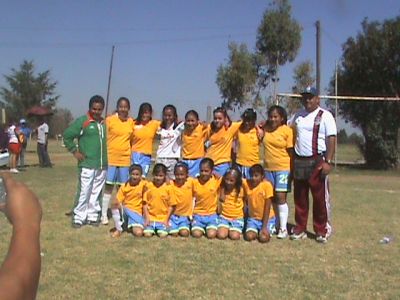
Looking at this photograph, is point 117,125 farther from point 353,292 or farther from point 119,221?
point 353,292

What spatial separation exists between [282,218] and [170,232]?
5.17 feet

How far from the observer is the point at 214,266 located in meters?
6.10

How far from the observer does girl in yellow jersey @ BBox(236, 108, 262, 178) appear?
8.14m

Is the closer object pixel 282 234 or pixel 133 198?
pixel 282 234

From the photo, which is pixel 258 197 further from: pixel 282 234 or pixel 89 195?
pixel 89 195

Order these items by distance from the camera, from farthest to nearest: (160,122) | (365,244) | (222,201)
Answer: (160,122), (222,201), (365,244)

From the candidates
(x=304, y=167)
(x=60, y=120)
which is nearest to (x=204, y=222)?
(x=304, y=167)

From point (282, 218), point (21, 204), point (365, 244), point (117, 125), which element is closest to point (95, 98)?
point (117, 125)

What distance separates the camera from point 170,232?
25.5ft

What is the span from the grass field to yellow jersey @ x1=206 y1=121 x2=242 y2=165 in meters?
1.40

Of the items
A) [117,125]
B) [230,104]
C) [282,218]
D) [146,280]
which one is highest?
[230,104]

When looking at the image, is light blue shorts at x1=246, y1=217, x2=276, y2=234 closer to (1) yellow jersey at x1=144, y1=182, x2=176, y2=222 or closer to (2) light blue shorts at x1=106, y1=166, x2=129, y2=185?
(1) yellow jersey at x1=144, y1=182, x2=176, y2=222

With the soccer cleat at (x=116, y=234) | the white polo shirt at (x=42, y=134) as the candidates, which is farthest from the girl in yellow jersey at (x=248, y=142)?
the white polo shirt at (x=42, y=134)

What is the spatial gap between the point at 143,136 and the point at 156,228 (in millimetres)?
1496
